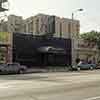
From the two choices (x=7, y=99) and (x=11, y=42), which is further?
(x=11, y=42)

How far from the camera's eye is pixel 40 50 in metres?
51.1

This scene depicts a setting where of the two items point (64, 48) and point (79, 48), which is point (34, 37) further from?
point (79, 48)

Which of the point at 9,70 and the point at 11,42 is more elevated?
the point at 11,42

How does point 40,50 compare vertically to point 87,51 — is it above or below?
above

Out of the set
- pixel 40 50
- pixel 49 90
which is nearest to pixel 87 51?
pixel 40 50

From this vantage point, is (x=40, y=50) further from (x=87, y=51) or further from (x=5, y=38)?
(x=87, y=51)

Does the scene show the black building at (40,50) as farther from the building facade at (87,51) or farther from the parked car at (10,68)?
the parked car at (10,68)

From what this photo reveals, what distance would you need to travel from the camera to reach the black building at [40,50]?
48.4 metres

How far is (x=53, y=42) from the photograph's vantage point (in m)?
53.5

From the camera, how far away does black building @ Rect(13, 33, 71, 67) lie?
48438 millimetres

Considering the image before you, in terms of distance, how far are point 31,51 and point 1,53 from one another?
20.3 ft

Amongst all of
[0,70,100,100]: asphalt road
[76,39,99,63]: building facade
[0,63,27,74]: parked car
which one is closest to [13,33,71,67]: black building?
[76,39,99,63]: building facade

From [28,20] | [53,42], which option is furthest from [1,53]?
[28,20]

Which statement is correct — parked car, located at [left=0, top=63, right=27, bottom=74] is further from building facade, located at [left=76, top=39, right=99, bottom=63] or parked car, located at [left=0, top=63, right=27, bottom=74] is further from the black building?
building facade, located at [left=76, top=39, right=99, bottom=63]
